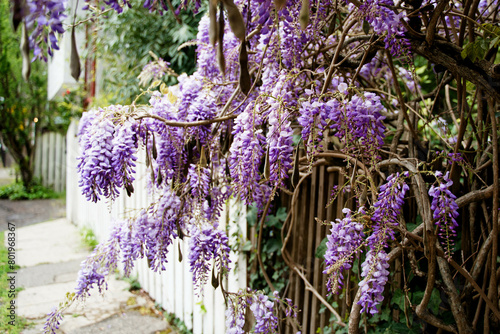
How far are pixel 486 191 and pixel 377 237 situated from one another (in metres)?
0.41

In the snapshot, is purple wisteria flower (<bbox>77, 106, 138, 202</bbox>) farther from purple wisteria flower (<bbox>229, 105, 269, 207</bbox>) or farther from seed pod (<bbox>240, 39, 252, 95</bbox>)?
seed pod (<bbox>240, 39, 252, 95</bbox>)

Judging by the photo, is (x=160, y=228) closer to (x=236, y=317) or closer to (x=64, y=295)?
(x=236, y=317)

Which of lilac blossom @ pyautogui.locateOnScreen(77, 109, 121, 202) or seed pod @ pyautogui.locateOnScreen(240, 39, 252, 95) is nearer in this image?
seed pod @ pyautogui.locateOnScreen(240, 39, 252, 95)

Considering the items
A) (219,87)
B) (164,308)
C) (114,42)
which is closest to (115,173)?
(219,87)

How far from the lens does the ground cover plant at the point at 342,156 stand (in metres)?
1.24

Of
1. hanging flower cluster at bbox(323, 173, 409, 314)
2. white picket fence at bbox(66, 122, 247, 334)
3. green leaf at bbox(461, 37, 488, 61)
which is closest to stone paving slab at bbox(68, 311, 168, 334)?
white picket fence at bbox(66, 122, 247, 334)

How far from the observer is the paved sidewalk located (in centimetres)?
295

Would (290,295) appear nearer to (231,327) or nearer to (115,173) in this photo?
(231,327)

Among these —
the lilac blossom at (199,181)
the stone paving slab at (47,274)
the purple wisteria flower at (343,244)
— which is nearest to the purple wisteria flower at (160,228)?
the lilac blossom at (199,181)

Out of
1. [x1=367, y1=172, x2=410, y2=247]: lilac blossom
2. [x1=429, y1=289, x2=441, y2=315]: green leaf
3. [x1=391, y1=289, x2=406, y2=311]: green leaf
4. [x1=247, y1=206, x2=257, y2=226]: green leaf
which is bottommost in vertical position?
[x1=391, y1=289, x2=406, y2=311]: green leaf

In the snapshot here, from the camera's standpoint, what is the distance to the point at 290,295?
2.18 m

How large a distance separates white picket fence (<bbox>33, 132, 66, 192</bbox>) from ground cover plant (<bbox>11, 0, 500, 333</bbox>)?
887cm

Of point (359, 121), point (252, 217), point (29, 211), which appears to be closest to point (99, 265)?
point (252, 217)

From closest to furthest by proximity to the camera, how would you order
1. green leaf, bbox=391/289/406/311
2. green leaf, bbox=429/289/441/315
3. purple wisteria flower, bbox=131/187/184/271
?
green leaf, bbox=429/289/441/315
green leaf, bbox=391/289/406/311
purple wisteria flower, bbox=131/187/184/271
